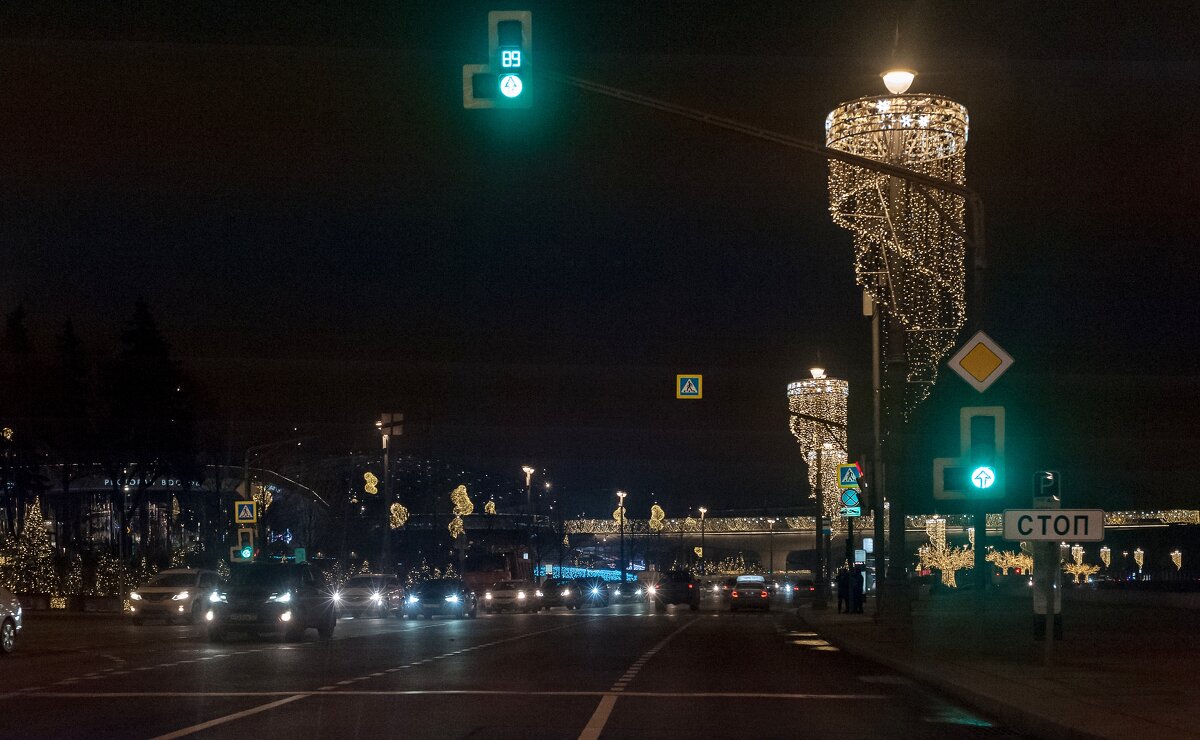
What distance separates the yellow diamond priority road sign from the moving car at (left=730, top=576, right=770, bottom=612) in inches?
1645

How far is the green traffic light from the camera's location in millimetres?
21188

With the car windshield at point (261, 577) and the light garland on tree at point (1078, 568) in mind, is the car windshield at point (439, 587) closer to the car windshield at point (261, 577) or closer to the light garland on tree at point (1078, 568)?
the car windshield at point (261, 577)

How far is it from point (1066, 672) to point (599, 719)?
8.44m

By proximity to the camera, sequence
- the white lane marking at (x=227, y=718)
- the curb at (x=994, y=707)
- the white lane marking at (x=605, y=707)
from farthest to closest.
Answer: the white lane marking at (x=605, y=707)
the curb at (x=994, y=707)
the white lane marking at (x=227, y=718)

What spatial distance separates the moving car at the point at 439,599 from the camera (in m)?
54.2

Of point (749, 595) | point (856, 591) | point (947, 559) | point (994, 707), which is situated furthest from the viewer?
point (947, 559)

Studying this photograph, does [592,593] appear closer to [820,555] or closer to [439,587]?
[820,555]

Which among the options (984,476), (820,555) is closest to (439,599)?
(820,555)

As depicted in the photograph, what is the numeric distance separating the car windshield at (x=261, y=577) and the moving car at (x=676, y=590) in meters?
35.5

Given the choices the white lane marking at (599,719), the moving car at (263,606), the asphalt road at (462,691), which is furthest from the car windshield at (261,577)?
the white lane marking at (599,719)

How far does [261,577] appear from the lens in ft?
111

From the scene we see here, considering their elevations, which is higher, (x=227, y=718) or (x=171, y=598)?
(x=227, y=718)

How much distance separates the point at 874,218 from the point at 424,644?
15.0m

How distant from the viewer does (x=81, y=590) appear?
6097cm
